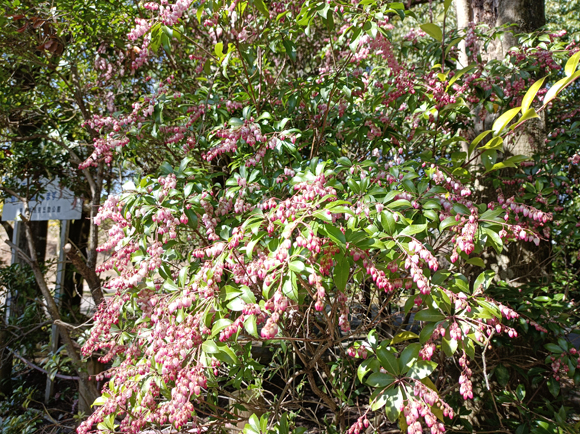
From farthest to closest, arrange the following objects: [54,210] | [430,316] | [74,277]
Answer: [74,277] → [54,210] → [430,316]

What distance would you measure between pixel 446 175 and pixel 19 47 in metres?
3.53

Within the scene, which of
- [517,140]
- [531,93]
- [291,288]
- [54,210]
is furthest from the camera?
[54,210]

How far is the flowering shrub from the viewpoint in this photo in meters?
1.31

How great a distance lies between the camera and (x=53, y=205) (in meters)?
3.96

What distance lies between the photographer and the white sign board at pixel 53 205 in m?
3.87

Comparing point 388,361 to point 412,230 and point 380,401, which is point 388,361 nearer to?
point 380,401

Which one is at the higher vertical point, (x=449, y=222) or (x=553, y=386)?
(x=449, y=222)

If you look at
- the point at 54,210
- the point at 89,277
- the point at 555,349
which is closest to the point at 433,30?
the point at 555,349

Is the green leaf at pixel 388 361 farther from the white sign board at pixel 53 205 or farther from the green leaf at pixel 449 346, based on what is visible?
the white sign board at pixel 53 205

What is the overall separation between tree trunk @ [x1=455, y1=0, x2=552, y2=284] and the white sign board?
3.69 meters

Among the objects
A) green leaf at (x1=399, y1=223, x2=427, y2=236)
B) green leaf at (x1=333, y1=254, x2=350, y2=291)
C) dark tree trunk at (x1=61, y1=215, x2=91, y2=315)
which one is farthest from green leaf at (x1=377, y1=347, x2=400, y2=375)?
dark tree trunk at (x1=61, y1=215, x2=91, y2=315)

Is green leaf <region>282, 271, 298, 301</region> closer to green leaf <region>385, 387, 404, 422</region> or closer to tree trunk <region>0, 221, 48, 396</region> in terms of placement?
green leaf <region>385, 387, 404, 422</region>

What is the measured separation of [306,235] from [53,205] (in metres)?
3.69

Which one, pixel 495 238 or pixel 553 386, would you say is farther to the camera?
pixel 553 386
